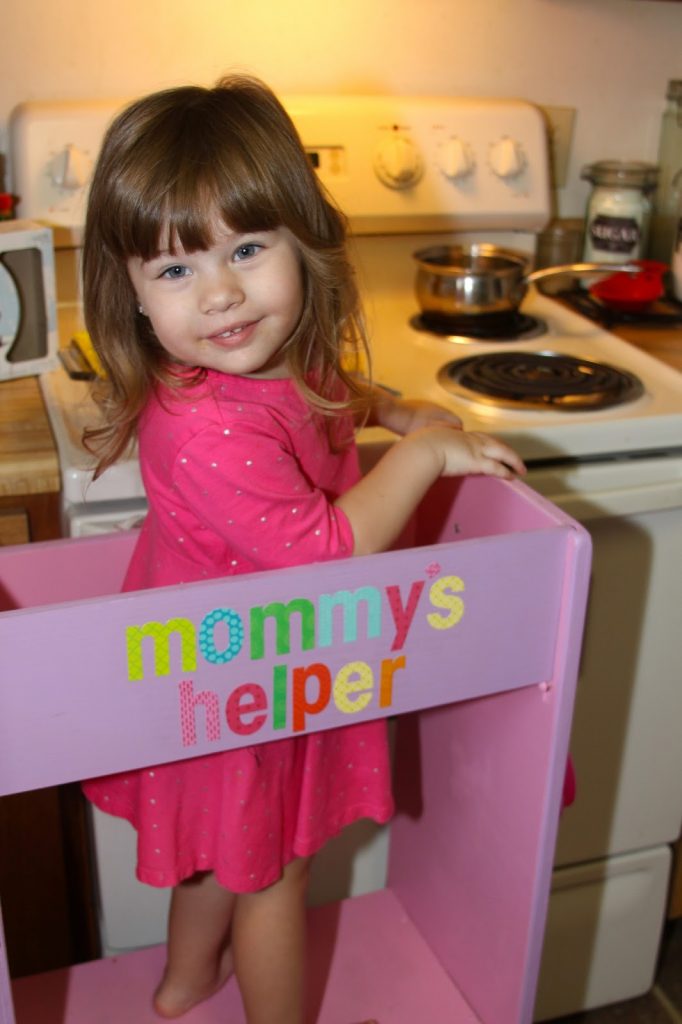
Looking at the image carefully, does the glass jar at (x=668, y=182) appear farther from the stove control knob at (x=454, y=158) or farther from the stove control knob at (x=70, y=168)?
the stove control knob at (x=70, y=168)

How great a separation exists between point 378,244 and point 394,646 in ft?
2.94

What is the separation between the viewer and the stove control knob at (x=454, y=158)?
1.55 metres

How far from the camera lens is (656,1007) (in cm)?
161

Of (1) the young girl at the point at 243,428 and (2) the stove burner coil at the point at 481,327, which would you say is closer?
(1) the young girl at the point at 243,428

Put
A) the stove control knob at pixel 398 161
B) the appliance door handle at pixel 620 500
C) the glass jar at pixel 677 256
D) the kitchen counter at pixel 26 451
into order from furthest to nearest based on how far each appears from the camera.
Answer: the glass jar at pixel 677 256, the stove control knob at pixel 398 161, the appliance door handle at pixel 620 500, the kitchen counter at pixel 26 451

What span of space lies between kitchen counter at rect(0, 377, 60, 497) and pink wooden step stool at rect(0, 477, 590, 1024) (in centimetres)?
9

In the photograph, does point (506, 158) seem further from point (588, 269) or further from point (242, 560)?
point (242, 560)

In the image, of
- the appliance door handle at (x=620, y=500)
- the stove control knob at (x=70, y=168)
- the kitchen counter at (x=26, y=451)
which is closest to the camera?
the kitchen counter at (x=26, y=451)

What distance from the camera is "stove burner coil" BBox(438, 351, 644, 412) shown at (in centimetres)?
125

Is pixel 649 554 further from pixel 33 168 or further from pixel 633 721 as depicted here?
pixel 33 168

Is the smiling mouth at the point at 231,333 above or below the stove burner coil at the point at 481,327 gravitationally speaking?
above

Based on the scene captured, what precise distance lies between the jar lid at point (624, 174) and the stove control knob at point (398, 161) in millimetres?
339

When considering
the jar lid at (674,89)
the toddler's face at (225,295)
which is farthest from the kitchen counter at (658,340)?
the toddler's face at (225,295)

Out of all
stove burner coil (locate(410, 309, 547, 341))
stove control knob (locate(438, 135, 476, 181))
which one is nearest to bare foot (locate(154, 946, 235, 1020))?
stove burner coil (locate(410, 309, 547, 341))
